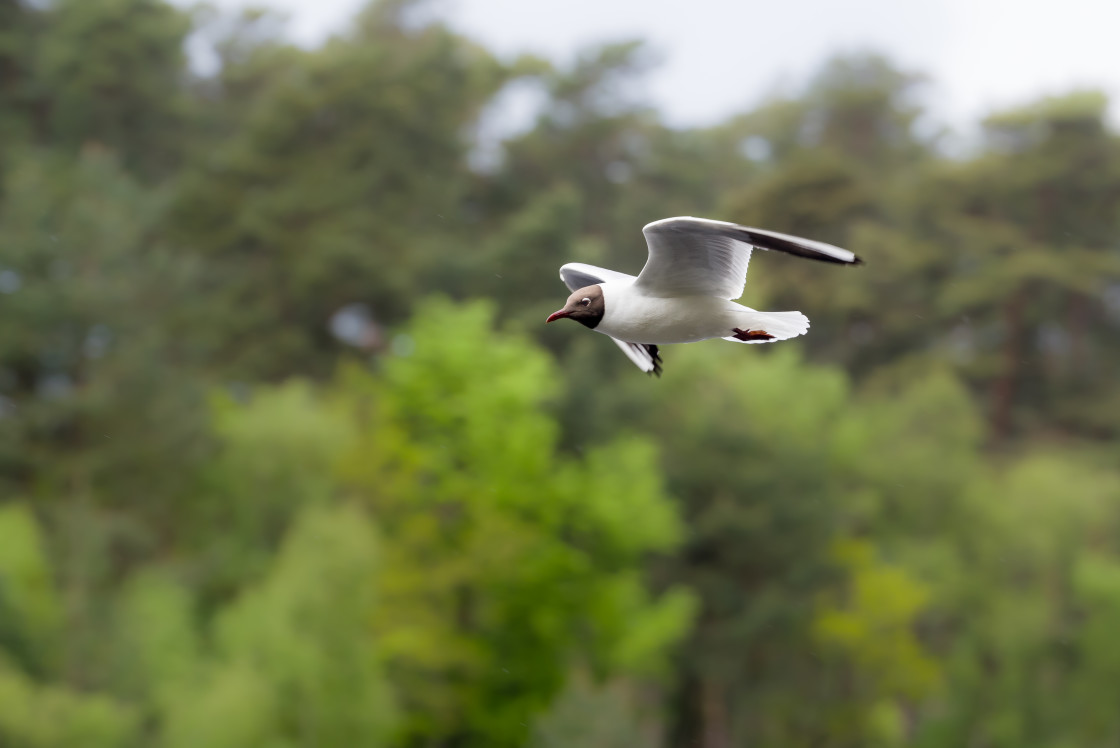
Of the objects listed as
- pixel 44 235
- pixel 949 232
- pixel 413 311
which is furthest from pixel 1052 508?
pixel 44 235

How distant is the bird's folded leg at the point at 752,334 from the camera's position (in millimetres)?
5105

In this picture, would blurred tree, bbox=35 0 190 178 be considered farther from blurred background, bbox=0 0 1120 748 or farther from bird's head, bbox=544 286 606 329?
bird's head, bbox=544 286 606 329

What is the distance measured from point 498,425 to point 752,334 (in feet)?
46.3

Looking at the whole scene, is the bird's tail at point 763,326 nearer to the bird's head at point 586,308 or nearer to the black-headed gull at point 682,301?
the black-headed gull at point 682,301

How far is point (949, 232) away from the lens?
29234mm

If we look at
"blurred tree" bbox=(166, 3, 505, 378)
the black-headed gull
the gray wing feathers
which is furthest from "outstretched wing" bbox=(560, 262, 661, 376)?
"blurred tree" bbox=(166, 3, 505, 378)

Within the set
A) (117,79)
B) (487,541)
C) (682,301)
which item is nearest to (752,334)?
(682,301)

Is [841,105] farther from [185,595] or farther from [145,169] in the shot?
[185,595]

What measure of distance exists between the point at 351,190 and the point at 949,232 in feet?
45.1

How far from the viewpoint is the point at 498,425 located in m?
19.1

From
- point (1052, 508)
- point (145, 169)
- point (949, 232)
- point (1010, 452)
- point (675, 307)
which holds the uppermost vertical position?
point (145, 169)

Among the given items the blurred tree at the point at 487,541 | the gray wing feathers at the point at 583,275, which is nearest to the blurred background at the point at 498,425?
the blurred tree at the point at 487,541

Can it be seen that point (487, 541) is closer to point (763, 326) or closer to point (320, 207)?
point (320, 207)

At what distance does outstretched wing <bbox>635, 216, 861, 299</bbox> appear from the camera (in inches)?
182
